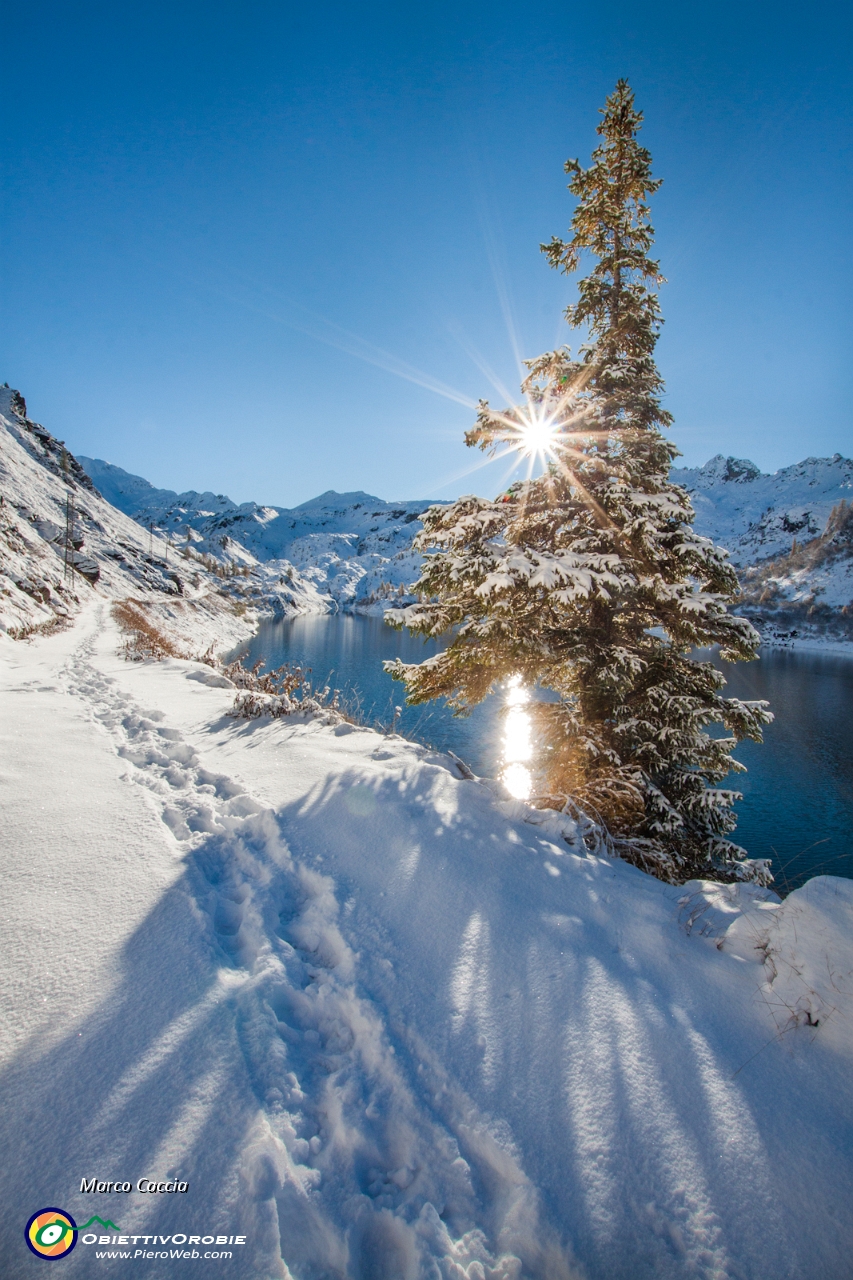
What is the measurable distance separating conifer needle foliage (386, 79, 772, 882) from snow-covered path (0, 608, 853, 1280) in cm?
239

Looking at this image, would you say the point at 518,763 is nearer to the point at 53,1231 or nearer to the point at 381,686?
the point at 53,1231

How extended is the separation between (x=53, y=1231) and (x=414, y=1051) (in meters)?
1.51

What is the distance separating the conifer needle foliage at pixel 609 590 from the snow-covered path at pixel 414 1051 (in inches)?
94.0

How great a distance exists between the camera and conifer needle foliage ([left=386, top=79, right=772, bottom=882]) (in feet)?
20.0

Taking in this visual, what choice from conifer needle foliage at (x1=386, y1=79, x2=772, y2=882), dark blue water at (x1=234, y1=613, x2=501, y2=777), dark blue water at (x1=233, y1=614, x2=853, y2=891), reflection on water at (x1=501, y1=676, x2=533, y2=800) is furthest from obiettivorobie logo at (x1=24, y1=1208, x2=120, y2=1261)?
dark blue water at (x1=233, y1=614, x2=853, y2=891)

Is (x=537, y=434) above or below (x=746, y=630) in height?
above

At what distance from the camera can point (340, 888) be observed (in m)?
3.68

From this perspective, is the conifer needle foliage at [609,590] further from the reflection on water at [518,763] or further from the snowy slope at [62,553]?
the snowy slope at [62,553]

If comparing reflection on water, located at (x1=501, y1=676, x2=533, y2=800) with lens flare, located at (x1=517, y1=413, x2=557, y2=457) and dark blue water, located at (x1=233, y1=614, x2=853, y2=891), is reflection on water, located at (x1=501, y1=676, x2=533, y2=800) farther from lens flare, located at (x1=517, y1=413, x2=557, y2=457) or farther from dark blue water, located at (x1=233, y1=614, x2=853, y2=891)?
lens flare, located at (x1=517, y1=413, x2=557, y2=457)

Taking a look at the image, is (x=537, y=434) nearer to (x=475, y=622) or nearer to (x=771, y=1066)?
(x=475, y=622)

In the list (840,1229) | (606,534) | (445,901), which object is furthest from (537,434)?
(840,1229)

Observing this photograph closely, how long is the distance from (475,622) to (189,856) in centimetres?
435
